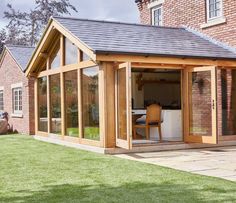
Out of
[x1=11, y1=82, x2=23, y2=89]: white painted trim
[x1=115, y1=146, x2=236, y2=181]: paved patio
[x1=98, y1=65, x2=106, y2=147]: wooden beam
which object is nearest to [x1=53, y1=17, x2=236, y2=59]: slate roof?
[x1=98, y1=65, x2=106, y2=147]: wooden beam

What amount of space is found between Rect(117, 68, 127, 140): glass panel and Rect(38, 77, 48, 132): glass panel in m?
5.04

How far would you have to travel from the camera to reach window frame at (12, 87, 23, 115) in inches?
815

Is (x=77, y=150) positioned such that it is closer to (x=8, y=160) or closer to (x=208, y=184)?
(x=8, y=160)

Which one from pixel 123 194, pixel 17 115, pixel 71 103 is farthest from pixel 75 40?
pixel 17 115

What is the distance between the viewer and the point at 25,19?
49750 mm

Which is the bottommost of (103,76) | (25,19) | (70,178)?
(70,178)

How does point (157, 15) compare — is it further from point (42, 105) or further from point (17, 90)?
point (17, 90)

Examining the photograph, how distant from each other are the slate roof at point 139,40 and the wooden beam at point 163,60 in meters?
0.15

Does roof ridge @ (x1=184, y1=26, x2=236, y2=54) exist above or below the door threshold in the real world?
above

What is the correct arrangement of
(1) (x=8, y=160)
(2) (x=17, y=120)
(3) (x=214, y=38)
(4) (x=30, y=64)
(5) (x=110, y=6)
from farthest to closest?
(5) (x=110, y=6) → (2) (x=17, y=120) → (4) (x=30, y=64) → (3) (x=214, y=38) → (1) (x=8, y=160)

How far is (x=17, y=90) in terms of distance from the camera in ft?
69.3

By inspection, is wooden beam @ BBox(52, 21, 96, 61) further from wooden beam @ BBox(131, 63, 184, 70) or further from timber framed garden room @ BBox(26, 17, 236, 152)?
wooden beam @ BBox(131, 63, 184, 70)

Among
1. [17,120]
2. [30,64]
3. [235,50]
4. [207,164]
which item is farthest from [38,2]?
[207,164]

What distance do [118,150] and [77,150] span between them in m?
1.44
